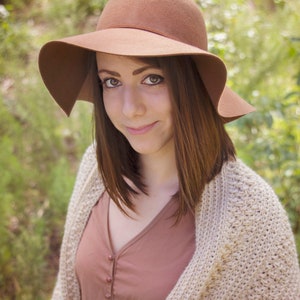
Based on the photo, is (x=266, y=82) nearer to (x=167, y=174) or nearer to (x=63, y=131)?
(x=63, y=131)

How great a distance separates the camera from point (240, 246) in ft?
4.05

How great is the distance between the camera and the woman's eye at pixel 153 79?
1145mm

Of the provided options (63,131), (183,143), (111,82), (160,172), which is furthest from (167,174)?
(63,131)

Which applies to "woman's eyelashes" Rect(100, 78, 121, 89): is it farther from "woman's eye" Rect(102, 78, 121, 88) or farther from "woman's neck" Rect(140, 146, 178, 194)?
"woman's neck" Rect(140, 146, 178, 194)

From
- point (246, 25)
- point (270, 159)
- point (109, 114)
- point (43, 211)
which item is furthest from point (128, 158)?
point (246, 25)

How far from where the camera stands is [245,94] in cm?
263

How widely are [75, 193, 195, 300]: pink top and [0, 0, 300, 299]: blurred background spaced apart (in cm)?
79

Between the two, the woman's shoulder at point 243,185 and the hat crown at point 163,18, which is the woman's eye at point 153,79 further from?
the woman's shoulder at point 243,185

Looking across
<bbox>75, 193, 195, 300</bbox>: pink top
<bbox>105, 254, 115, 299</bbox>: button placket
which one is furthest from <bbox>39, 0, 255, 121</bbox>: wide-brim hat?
<bbox>105, 254, 115, 299</bbox>: button placket

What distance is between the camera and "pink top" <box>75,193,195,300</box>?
4.17 ft

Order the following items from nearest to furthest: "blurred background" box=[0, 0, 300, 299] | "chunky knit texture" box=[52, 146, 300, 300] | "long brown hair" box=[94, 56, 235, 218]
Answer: "long brown hair" box=[94, 56, 235, 218]
"chunky knit texture" box=[52, 146, 300, 300]
"blurred background" box=[0, 0, 300, 299]

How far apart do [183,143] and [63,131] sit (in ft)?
6.84

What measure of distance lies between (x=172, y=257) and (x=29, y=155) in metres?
1.62

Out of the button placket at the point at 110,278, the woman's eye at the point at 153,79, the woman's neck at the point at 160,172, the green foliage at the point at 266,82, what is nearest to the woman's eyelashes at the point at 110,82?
the woman's eye at the point at 153,79
